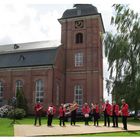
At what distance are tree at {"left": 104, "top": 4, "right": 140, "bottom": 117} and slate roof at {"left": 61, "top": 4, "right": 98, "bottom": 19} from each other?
38.0ft

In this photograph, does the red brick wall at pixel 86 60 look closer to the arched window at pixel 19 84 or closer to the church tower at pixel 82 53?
the church tower at pixel 82 53

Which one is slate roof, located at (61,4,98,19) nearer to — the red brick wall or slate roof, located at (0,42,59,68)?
the red brick wall

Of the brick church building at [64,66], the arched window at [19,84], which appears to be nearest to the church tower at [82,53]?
the brick church building at [64,66]

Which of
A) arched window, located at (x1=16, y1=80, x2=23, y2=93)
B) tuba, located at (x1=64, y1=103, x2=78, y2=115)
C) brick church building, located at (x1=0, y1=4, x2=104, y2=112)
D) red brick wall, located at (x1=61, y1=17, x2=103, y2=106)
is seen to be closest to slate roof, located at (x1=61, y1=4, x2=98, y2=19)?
brick church building, located at (x1=0, y1=4, x2=104, y2=112)

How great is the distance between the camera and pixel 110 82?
1350 inches

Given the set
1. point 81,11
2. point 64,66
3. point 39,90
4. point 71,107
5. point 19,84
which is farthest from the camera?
point 81,11

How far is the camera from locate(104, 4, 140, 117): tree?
31741 millimetres

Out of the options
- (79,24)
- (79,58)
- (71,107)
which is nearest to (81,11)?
(79,24)

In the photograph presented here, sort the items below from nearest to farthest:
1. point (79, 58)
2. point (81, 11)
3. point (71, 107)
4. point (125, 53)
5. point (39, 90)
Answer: point (71, 107), point (125, 53), point (39, 90), point (79, 58), point (81, 11)

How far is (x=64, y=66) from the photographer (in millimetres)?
46000

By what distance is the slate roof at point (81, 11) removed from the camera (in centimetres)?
4572

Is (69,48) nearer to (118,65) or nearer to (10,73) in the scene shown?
(10,73)

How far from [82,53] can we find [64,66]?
323 cm

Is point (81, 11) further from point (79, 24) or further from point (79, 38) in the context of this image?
point (79, 38)
